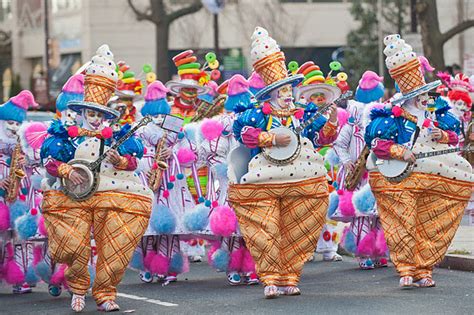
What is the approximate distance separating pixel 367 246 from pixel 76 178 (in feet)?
13.2

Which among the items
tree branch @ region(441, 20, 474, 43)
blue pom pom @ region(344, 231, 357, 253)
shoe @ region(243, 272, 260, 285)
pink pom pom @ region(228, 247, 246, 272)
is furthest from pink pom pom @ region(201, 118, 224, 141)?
tree branch @ region(441, 20, 474, 43)

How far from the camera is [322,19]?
164 ft

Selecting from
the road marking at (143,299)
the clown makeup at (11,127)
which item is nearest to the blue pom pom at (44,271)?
the road marking at (143,299)

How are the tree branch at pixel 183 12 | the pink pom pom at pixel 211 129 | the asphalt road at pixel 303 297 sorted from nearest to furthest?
1. the asphalt road at pixel 303 297
2. the pink pom pom at pixel 211 129
3. the tree branch at pixel 183 12

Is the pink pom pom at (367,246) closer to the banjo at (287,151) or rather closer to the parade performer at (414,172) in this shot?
the parade performer at (414,172)

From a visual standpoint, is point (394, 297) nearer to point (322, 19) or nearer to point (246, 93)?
point (246, 93)

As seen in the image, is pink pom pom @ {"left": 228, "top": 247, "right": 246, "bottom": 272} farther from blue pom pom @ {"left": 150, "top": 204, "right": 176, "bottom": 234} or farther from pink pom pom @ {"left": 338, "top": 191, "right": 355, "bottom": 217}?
Result: pink pom pom @ {"left": 338, "top": 191, "right": 355, "bottom": 217}

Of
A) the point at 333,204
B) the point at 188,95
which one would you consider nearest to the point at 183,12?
the point at 188,95

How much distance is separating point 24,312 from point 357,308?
2838mm

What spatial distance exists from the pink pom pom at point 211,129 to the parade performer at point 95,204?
7.57 ft

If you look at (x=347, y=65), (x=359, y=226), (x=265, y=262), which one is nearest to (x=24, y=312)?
(x=265, y=262)

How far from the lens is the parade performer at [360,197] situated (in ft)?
47.7

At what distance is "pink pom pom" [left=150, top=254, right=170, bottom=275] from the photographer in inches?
559

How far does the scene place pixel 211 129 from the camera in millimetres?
14148
